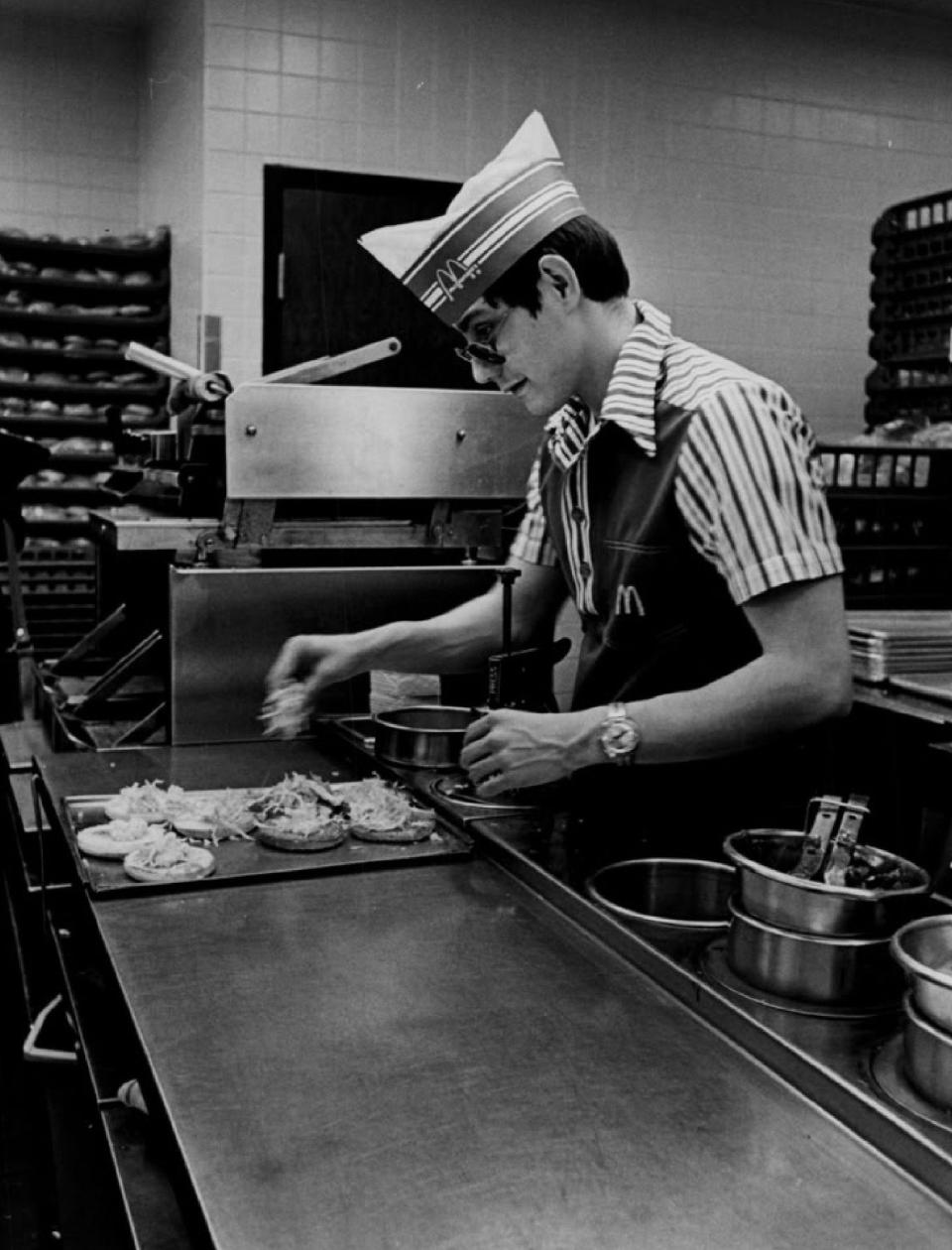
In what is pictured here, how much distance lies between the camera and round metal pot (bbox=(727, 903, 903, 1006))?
139 centimetres

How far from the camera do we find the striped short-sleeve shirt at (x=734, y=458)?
1.73m

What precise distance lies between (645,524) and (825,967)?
0.77m

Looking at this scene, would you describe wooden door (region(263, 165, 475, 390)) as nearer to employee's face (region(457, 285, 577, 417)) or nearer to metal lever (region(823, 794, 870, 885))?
employee's face (region(457, 285, 577, 417))

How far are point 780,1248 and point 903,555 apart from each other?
3284 millimetres

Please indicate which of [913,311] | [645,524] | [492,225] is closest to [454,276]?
[492,225]

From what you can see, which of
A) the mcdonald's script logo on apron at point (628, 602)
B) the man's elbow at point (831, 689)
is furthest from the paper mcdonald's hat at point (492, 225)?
the man's elbow at point (831, 689)

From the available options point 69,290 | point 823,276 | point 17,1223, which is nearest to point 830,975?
point 17,1223

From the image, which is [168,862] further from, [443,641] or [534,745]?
[443,641]

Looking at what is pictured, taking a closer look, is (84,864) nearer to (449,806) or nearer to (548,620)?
(449,806)

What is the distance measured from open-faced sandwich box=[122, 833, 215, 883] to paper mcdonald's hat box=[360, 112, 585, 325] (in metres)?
0.92

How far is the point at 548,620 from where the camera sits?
254 cm

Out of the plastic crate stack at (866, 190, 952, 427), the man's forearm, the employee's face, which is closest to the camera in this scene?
the employee's face

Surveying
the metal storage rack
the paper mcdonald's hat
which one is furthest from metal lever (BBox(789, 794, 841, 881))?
the metal storage rack

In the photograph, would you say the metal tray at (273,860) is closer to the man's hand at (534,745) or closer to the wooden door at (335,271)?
the man's hand at (534,745)
